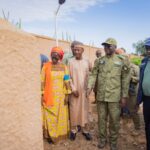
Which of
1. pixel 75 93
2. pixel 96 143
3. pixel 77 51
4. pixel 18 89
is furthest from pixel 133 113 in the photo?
pixel 18 89

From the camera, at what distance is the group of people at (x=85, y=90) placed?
4125 mm

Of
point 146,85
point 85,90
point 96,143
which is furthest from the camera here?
point 85,90

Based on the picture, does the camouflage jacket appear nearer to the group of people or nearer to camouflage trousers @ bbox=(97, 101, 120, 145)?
the group of people

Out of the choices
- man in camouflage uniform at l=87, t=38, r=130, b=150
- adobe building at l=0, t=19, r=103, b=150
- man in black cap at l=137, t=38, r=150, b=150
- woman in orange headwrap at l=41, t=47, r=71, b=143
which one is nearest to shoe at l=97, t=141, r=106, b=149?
man in camouflage uniform at l=87, t=38, r=130, b=150

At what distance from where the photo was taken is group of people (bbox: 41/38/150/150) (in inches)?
162

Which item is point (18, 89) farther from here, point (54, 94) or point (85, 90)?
point (85, 90)

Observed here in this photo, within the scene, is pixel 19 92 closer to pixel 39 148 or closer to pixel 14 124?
pixel 14 124

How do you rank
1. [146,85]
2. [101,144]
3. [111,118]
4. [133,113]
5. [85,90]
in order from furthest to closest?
[133,113] → [85,90] → [101,144] → [111,118] → [146,85]

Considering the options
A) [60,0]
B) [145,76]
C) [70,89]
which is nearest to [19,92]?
[145,76]

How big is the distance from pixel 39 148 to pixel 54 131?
262 centimetres

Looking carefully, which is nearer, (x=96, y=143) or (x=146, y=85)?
(x=146, y=85)

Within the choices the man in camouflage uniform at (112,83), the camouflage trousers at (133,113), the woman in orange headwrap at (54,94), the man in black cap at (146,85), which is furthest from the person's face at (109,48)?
the camouflage trousers at (133,113)

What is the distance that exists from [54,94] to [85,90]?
61 centimetres

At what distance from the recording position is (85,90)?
4.84 m
